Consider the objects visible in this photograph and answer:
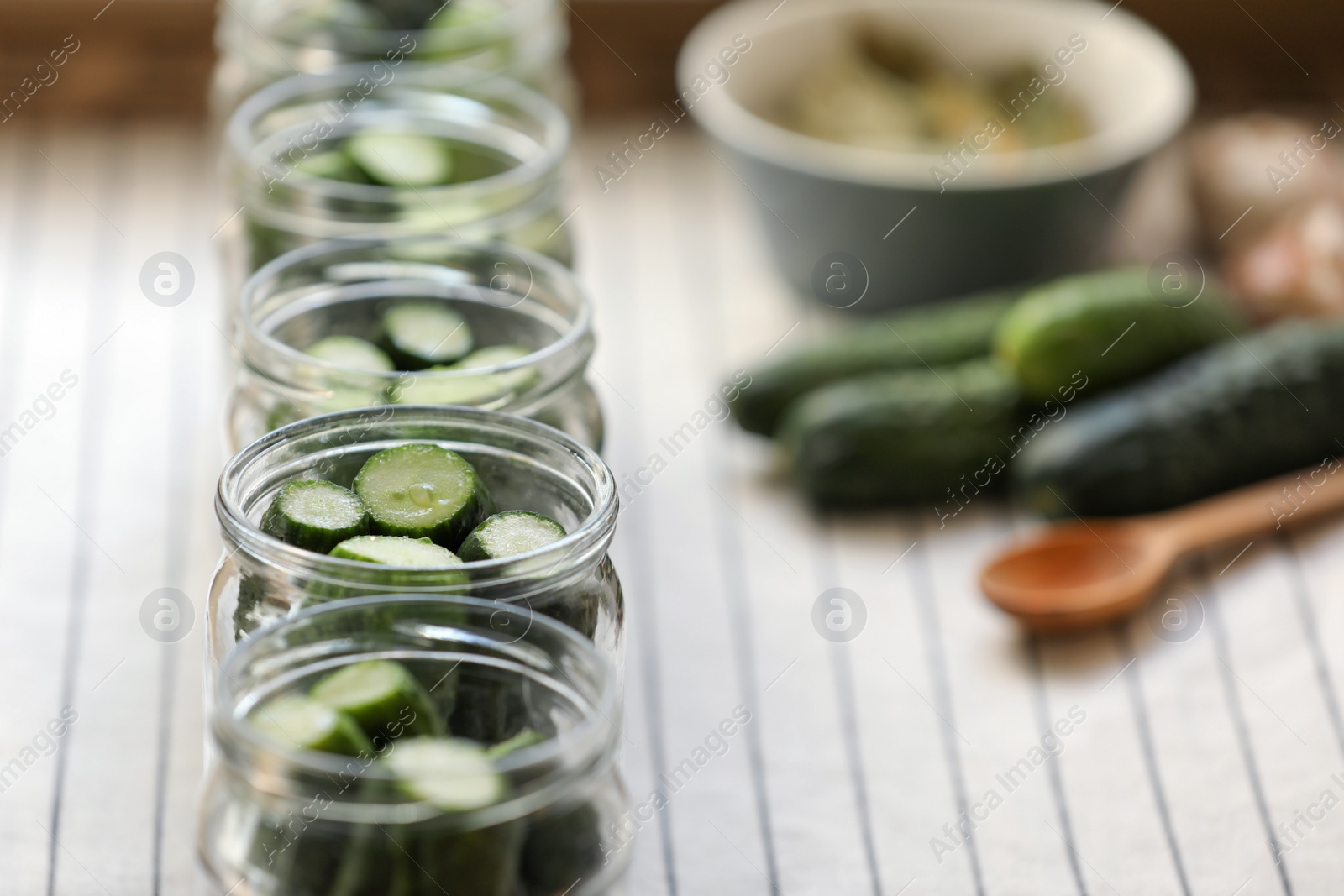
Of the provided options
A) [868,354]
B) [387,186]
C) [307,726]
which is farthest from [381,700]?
[868,354]

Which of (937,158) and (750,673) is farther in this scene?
(937,158)

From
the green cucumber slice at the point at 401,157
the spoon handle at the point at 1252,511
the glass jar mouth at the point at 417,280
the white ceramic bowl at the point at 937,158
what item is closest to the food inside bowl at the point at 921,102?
the white ceramic bowl at the point at 937,158

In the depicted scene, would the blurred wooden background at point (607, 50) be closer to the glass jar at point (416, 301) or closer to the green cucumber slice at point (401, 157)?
the green cucumber slice at point (401, 157)

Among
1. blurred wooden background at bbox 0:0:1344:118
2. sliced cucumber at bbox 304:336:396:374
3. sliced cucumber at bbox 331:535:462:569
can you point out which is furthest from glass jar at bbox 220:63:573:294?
blurred wooden background at bbox 0:0:1344:118

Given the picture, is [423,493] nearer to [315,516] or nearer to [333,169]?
[315,516]

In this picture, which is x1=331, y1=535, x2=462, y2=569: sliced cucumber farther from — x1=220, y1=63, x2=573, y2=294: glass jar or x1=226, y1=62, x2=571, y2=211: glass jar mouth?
x1=226, y1=62, x2=571, y2=211: glass jar mouth

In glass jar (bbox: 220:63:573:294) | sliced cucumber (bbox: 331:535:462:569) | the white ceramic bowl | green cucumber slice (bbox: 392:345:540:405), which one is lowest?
the white ceramic bowl

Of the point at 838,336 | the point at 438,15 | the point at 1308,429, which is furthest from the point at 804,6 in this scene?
the point at 1308,429
